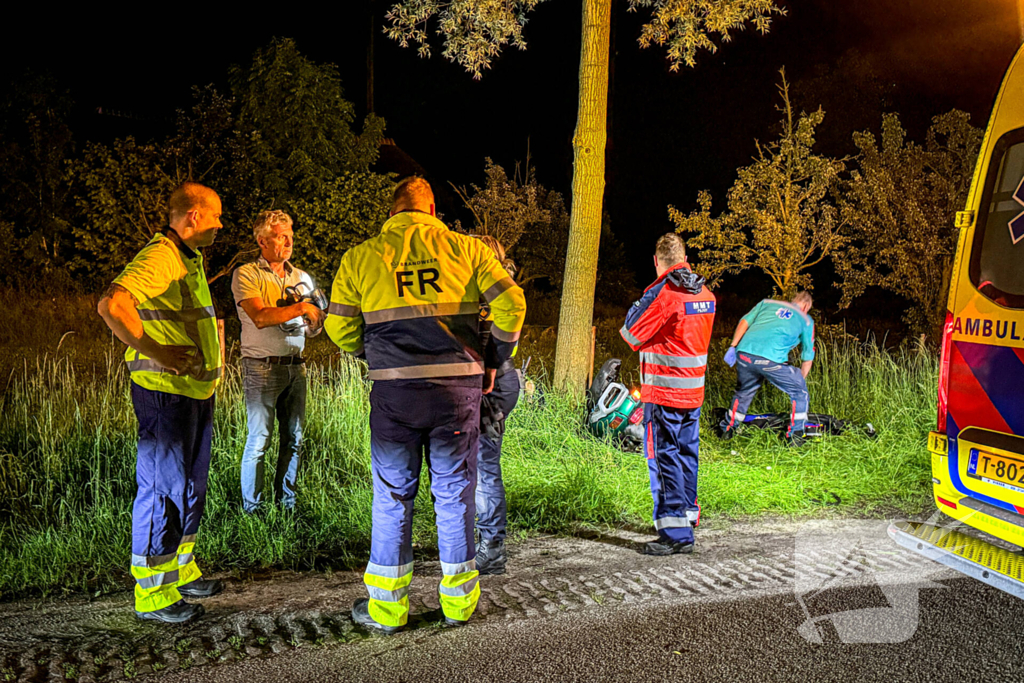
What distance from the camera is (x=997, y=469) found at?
12.1 feet

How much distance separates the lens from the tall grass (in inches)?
182

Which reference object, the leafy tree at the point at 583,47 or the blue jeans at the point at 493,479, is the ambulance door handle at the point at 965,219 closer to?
the blue jeans at the point at 493,479

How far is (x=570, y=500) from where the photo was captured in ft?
18.3

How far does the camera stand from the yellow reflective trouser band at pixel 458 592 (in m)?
3.69

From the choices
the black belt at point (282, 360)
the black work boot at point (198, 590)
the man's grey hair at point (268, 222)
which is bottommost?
the black work boot at point (198, 590)

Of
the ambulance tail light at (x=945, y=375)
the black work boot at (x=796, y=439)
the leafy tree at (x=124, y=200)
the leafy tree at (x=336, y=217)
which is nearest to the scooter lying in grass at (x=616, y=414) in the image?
the black work boot at (x=796, y=439)

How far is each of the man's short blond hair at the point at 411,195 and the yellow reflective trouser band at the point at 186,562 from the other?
189 centimetres

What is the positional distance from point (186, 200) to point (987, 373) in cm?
385

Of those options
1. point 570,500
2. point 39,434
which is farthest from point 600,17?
point 39,434

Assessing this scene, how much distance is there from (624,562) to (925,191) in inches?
481

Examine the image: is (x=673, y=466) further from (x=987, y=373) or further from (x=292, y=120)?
(x=292, y=120)

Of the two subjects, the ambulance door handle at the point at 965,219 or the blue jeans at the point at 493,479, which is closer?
the ambulance door handle at the point at 965,219

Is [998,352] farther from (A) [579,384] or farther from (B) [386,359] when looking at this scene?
(A) [579,384]

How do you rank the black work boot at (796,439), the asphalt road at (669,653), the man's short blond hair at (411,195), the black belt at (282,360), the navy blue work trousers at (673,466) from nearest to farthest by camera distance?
1. the asphalt road at (669,653)
2. the man's short blond hair at (411,195)
3. the navy blue work trousers at (673,466)
4. the black belt at (282,360)
5. the black work boot at (796,439)
